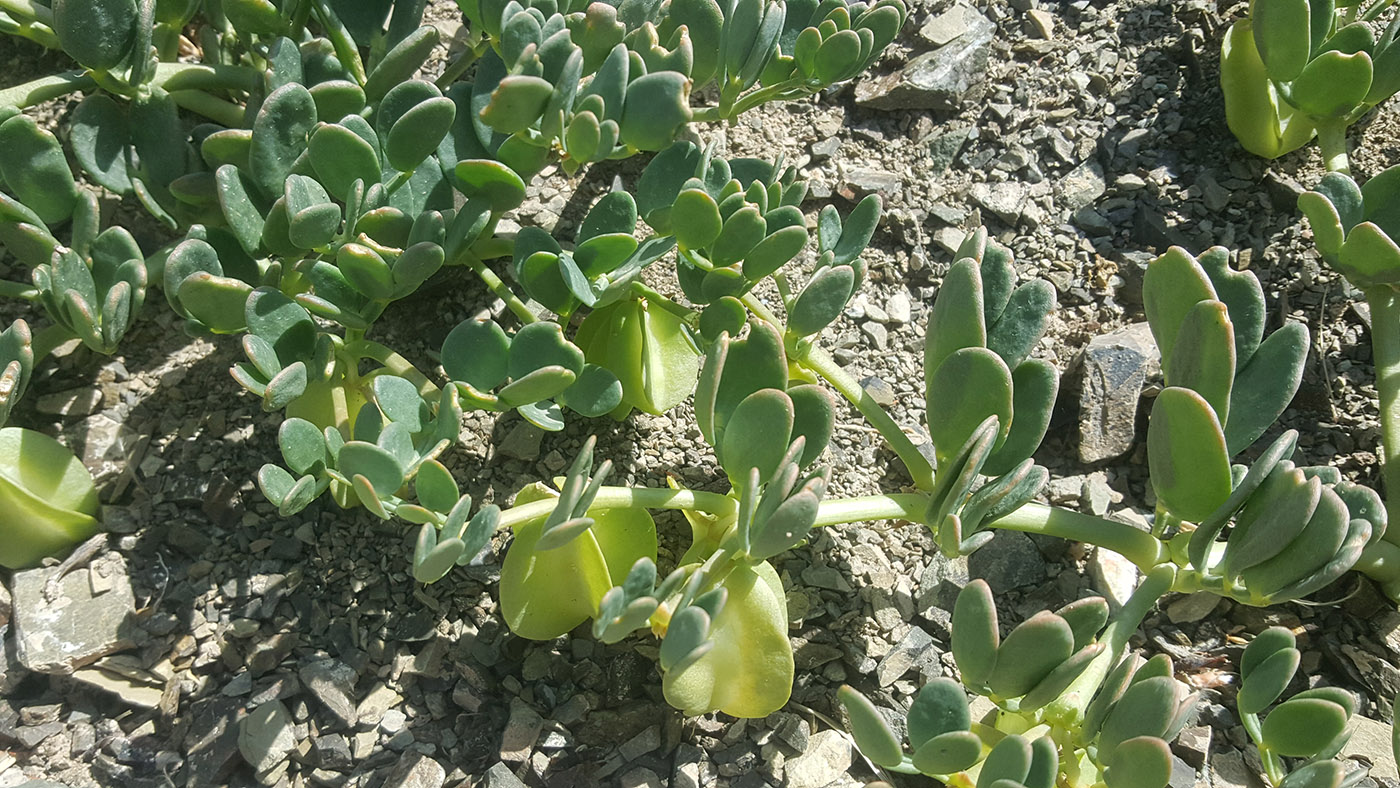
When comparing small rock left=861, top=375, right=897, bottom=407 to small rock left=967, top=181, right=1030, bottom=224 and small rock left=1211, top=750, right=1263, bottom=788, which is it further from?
small rock left=1211, top=750, right=1263, bottom=788

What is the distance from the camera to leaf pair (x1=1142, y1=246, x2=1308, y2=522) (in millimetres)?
1114

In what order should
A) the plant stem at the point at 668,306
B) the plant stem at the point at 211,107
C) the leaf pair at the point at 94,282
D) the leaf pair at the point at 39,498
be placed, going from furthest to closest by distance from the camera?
the plant stem at the point at 211,107 < the plant stem at the point at 668,306 < the leaf pair at the point at 39,498 < the leaf pair at the point at 94,282

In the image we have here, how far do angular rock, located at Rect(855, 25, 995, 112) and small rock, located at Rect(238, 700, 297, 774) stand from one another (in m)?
1.42

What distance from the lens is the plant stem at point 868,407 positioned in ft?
4.42

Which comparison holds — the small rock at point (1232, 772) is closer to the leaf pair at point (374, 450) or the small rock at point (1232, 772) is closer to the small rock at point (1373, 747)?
the small rock at point (1373, 747)

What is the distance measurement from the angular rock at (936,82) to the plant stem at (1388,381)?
2.54 ft

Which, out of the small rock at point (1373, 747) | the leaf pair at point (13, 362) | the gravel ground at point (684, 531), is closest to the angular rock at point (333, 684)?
the gravel ground at point (684, 531)

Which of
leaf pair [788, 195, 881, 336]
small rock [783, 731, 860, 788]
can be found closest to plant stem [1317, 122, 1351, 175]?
leaf pair [788, 195, 881, 336]

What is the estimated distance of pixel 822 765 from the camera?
4.29 ft

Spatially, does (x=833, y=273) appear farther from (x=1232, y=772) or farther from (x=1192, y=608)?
(x=1232, y=772)

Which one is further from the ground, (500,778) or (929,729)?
(929,729)

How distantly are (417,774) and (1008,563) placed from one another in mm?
853

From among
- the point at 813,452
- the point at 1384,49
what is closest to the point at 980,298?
the point at 813,452

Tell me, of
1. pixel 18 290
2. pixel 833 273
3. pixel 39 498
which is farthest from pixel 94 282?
pixel 833 273
